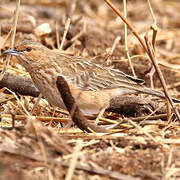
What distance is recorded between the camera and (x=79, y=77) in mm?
5617

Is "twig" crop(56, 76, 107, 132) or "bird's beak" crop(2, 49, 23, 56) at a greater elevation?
"bird's beak" crop(2, 49, 23, 56)

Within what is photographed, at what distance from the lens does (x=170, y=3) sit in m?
12.9

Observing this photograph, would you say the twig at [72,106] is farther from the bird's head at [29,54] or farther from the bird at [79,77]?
the bird's head at [29,54]

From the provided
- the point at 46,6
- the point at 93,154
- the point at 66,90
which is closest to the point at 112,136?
the point at 93,154

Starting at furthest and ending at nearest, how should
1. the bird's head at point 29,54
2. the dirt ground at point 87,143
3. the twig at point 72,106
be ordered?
the bird's head at point 29,54 → the twig at point 72,106 → the dirt ground at point 87,143

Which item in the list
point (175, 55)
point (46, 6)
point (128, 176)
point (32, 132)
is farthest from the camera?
point (46, 6)

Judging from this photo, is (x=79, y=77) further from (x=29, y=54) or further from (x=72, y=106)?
(x=72, y=106)

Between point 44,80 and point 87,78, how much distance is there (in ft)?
1.75

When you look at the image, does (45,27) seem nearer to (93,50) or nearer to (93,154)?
(93,50)

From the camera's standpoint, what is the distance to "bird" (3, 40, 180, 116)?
5.45 m

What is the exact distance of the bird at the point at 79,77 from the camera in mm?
5453

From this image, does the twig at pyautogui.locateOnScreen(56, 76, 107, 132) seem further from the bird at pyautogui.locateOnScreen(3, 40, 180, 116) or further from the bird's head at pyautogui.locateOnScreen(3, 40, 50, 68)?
the bird's head at pyautogui.locateOnScreen(3, 40, 50, 68)

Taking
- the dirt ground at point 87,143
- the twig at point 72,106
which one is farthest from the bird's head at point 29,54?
the twig at point 72,106

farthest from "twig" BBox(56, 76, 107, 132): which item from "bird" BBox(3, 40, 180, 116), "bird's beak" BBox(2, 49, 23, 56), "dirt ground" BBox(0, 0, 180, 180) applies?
"bird's beak" BBox(2, 49, 23, 56)
